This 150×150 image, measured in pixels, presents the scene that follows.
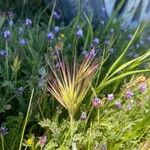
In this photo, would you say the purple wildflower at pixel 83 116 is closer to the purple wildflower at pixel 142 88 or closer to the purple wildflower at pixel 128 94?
the purple wildflower at pixel 128 94

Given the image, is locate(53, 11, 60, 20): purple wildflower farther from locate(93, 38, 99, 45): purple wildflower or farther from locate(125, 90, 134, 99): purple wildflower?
locate(125, 90, 134, 99): purple wildflower

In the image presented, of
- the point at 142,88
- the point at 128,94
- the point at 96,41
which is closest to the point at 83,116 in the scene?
the point at 128,94

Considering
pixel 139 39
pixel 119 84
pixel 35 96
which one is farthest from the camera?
pixel 139 39

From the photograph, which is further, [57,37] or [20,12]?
[20,12]

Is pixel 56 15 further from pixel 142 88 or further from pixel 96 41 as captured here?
pixel 142 88

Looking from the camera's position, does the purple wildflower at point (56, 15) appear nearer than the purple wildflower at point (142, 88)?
No

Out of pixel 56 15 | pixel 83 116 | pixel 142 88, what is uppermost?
pixel 56 15

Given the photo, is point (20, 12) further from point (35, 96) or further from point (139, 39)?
point (35, 96)

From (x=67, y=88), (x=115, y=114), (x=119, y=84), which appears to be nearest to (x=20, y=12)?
(x=119, y=84)

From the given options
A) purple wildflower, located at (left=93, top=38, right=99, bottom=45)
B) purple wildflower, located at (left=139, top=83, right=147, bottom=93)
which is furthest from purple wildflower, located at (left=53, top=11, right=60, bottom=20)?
purple wildflower, located at (left=139, top=83, right=147, bottom=93)

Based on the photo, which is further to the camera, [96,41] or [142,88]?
[96,41]

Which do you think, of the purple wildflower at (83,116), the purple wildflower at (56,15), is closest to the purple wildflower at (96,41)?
the purple wildflower at (56,15)
